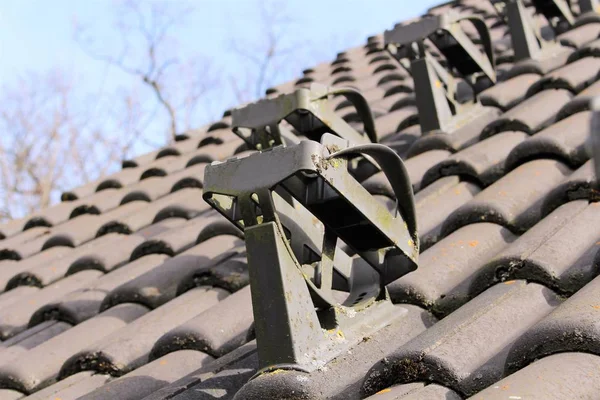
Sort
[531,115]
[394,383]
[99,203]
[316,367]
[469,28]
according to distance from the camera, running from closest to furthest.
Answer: [394,383], [316,367], [531,115], [99,203], [469,28]

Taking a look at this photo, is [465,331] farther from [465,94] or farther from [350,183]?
[465,94]

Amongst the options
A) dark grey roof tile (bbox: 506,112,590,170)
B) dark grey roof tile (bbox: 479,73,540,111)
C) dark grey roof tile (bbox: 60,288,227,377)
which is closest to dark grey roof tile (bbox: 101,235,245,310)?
dark grey roof tile (bbox: 60,288,227,377)

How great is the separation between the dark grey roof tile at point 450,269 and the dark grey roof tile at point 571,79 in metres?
1.30

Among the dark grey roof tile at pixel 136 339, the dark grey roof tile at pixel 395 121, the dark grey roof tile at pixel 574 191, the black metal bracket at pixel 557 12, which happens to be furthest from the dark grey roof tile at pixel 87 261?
the black metal bracket at pixel 557 12

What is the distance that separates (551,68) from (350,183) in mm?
2477

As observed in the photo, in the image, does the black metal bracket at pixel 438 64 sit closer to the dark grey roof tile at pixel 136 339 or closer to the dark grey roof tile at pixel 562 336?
the dark grey roof tile at pixel 136 339

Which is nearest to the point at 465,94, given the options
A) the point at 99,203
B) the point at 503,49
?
the point at 503,49

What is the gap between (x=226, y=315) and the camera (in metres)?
2.50

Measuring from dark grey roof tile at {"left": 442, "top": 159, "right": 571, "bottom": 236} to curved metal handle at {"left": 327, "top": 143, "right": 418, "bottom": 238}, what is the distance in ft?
1.32

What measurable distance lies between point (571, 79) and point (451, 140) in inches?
23.8

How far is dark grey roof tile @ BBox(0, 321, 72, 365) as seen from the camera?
2.88 meters

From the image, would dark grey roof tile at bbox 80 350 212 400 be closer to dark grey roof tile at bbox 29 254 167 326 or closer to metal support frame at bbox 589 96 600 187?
dark grey roof tile at bbox 29 254 167 326

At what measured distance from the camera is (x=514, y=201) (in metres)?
2.63

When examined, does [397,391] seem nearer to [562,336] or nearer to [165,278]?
[562,336]
